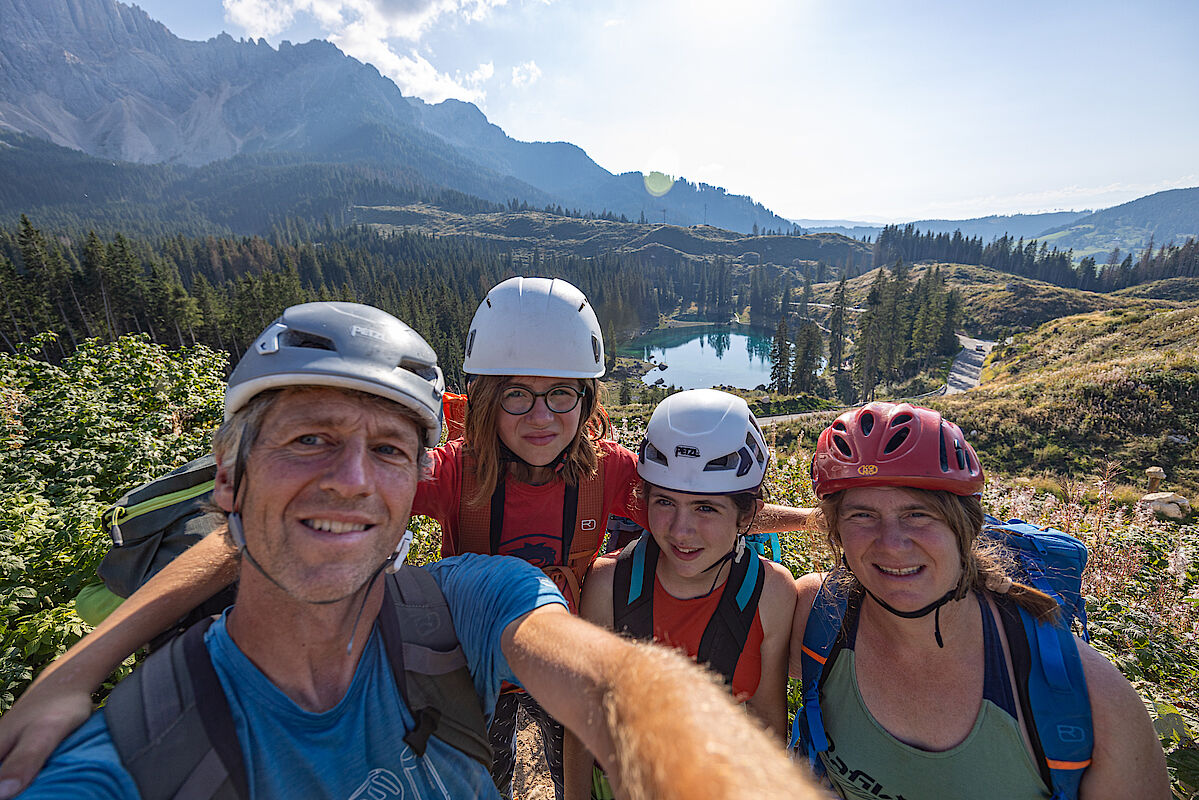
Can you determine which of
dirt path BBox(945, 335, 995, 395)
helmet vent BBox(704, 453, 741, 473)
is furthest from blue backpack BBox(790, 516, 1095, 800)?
dirt path BBox(945, 335, 995, 395)

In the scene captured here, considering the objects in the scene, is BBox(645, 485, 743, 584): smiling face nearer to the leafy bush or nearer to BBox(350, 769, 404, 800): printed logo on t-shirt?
BBox(350, 769, 404, 800): printed logo on t-shirt

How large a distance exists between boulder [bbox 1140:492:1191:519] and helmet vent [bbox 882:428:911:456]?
569 inches

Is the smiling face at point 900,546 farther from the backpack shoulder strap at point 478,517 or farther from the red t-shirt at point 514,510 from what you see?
the backpack shoulder strap at point 478,517

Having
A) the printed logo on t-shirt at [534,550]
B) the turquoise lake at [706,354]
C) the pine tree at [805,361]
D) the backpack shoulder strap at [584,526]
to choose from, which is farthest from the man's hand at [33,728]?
the turquoise lake at [706,354]

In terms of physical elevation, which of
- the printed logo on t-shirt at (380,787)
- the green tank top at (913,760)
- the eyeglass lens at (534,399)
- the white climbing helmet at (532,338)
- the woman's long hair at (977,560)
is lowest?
the green tank top at (913,760)

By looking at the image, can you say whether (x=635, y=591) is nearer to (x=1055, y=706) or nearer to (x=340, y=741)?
(x=340, y=741)

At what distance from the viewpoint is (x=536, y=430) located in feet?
11.7

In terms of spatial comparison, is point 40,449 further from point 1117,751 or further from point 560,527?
point 1117,751

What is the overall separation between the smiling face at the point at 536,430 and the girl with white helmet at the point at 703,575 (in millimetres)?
621

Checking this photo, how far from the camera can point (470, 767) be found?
6.93 feet

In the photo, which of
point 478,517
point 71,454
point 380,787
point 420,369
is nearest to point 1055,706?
point 380,787

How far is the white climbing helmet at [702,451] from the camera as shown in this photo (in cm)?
347

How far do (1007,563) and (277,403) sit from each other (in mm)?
3911

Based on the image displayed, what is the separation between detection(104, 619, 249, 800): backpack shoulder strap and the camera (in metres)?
1.67
